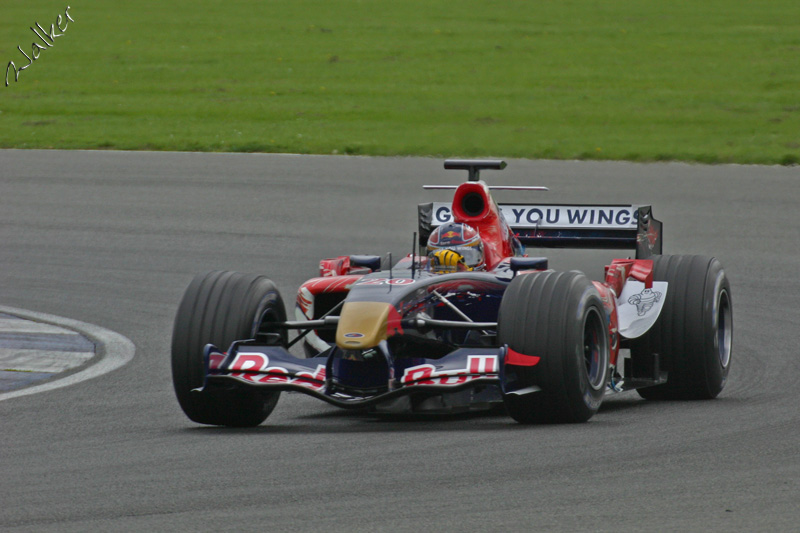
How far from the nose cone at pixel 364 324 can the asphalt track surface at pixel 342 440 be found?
0.51m

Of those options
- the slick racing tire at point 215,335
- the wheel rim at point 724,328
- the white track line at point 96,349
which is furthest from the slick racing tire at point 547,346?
the white track line at point 96,349

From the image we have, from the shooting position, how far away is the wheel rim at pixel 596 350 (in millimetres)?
7707

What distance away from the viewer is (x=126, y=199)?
1942 centimetres

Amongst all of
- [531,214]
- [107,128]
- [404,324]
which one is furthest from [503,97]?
[404,324]

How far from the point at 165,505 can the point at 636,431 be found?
278 centimetres

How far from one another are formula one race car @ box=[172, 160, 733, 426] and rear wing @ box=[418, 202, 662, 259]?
1.17ft

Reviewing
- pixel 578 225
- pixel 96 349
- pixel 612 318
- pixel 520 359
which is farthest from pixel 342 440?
pixel 96 349

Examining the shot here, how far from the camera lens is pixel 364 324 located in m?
7.33

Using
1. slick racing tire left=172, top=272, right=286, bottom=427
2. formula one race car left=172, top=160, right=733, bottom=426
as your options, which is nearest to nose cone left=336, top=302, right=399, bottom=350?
formula one race car left=172, top=160, right=733, bottom=426

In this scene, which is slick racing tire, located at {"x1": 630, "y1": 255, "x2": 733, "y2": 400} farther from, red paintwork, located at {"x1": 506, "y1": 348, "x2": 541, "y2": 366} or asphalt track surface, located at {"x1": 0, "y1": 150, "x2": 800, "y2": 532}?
red paintwork, located at {"x1": 506, "y1": 348, "x2": 541, "y2": 366}

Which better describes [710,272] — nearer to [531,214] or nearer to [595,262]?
[531,214]

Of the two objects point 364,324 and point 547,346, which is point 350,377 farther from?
point 547,346

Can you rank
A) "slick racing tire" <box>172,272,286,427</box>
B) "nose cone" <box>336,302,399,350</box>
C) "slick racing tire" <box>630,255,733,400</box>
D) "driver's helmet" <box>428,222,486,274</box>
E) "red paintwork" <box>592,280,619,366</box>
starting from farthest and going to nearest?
"slick racing tire" <box>630,255,733,400</box>
"driver's helmet" <box>428,222,486,274</box>
"red paintwork" <box>592,280,619,366</box>
"slick racing tire" <box>172,272,286,427</box>
"nose cone" <box>336,302,399,350</box>

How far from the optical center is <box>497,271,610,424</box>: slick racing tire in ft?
23.0
